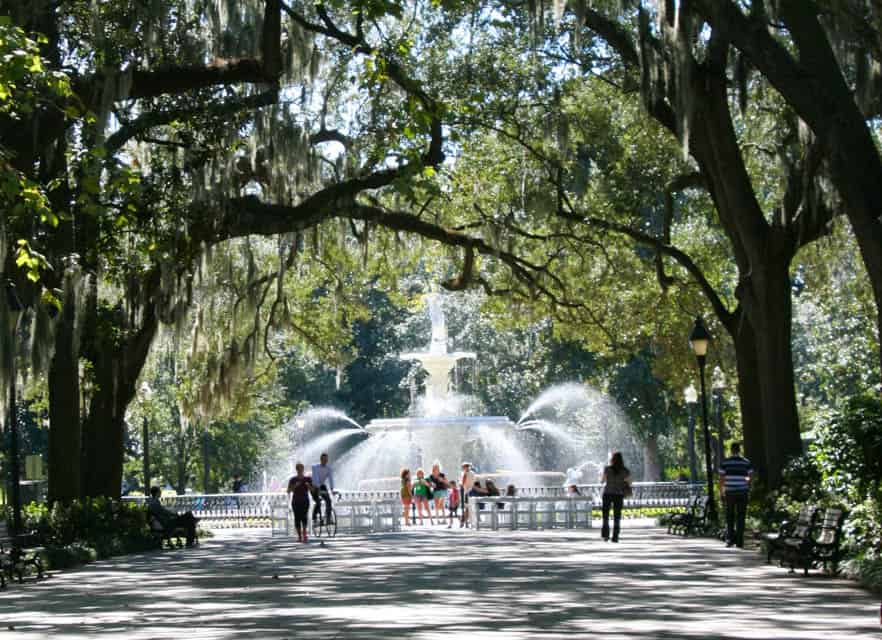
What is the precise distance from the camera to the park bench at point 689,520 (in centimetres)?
2688

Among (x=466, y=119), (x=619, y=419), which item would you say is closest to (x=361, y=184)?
(x=466, y=119)

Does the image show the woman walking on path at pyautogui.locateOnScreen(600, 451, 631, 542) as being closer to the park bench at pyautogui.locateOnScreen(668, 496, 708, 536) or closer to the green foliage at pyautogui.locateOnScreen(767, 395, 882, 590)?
the park bench at pyautogui.locateOnScreen(668, 496, 708, 536)

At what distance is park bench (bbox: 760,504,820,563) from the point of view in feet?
55.9

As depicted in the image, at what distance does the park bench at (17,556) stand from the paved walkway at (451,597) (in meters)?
0.40

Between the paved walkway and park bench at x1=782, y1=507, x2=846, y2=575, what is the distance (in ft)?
1.02

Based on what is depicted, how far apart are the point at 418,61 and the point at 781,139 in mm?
7577

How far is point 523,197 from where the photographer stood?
98.9 ft

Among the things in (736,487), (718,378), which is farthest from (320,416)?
(736,487)

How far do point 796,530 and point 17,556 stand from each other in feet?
35.7

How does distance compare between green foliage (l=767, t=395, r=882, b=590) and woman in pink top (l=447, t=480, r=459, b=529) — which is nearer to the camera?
green foliage (l=767, t=395, r=882, b=590)

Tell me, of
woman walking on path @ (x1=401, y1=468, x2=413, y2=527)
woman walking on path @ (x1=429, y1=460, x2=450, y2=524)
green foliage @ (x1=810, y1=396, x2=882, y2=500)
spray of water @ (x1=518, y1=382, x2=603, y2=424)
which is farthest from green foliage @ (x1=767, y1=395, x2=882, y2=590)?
spray of water @ (x1=518, y1=382, x2=603, y2=424)

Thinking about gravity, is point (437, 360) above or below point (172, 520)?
above

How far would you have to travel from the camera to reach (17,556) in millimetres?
20109

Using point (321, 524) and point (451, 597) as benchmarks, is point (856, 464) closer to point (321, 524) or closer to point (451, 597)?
point (451, 597)
